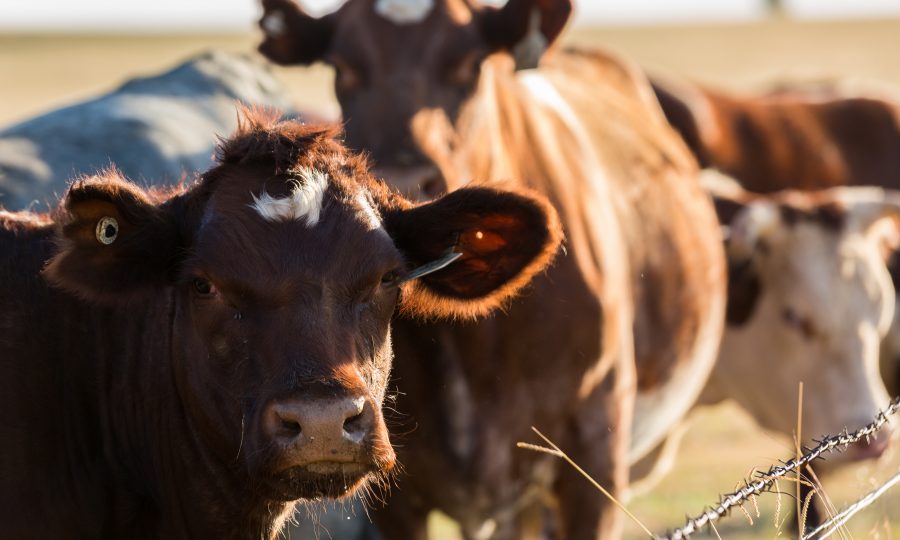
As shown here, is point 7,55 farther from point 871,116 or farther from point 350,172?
point 350,172

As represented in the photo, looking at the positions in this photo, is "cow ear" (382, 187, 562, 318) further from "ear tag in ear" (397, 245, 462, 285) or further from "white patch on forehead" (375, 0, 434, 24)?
"white patch on forehead" (375, 0, 434, 24)

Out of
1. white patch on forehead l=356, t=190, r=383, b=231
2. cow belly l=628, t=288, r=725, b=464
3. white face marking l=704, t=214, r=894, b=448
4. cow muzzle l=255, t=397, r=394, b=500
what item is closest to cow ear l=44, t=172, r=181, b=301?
white patch on forehead l=356, t=190, r=383, b=231

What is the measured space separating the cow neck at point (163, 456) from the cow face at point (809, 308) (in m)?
4.24

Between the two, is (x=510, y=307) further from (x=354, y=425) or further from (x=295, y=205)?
(x=354, y=425)

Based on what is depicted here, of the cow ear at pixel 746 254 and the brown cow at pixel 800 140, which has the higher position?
the cow ear at pixel 746 254

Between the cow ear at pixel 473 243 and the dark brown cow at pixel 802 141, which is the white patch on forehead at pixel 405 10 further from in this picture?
the dark brown cow at pixel 802 141

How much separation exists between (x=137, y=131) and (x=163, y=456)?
332 cm

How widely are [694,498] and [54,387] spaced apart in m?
6.15

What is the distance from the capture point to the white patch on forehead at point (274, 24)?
6.58 meters

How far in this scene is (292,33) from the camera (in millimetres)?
6504

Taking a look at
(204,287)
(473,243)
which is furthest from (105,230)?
(473,243)

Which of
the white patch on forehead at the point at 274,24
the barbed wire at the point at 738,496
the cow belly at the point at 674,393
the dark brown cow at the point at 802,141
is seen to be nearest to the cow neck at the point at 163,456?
the barbed wire at the point at 738,496

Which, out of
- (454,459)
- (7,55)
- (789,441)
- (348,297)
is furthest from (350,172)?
(7,55)

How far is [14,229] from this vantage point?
442 centimetres
